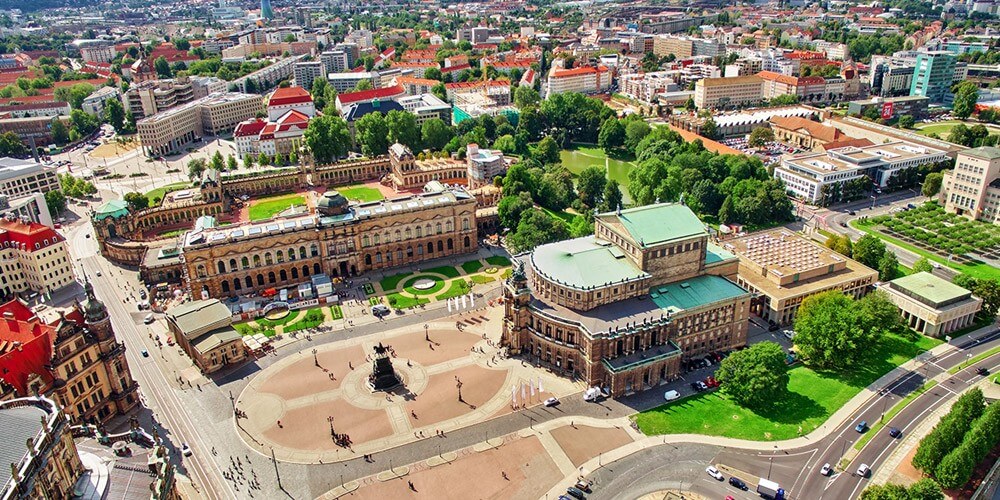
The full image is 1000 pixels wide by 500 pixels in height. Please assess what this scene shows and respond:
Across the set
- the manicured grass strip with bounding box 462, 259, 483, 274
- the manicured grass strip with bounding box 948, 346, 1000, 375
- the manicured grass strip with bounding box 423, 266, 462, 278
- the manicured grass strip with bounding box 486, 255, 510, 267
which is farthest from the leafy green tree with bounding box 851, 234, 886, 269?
the manicured grass strip with bounding box 423, 266, 462, 278

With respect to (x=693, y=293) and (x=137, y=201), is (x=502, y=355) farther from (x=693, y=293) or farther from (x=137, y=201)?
(x=137, y=201)

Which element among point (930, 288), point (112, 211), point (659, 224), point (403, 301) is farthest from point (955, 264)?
point (112, 211)

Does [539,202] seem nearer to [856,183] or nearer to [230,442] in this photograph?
[856,183]

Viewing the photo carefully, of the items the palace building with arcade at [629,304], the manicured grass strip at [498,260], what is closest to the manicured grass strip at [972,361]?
the palace building with arcade at [629,304]

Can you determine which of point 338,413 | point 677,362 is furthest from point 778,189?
point 338,413

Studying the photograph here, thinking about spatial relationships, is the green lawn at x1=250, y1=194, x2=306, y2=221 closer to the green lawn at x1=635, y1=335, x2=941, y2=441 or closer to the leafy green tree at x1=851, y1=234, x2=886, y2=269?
the green lawn at x1=635, y1=335, x2=941, y2=441

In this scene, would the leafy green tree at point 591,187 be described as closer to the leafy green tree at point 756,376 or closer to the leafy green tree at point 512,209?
the leafy green tree at point 512,209

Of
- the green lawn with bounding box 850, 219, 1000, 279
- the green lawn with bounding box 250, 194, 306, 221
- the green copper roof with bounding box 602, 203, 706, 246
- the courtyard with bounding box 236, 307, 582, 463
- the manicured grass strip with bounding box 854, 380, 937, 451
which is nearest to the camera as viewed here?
the manicured grass strip with bounding box 854, 380, 937, 451
